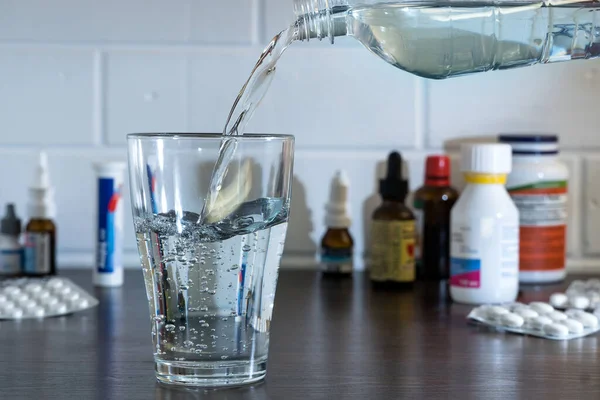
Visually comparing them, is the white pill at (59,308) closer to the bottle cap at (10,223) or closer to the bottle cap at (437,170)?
the bottle cap at (10,223)

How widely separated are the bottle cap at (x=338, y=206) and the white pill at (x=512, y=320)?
322mm

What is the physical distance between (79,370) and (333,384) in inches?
7.6

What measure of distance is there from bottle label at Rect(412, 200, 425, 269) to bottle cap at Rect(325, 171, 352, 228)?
9cm

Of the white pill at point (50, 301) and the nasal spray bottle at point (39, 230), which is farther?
the nasal spray bottle at point (39, 230)

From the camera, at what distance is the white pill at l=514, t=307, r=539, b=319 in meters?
0.82

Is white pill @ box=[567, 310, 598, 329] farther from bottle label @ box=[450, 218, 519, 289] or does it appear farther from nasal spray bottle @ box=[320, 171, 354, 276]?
nasal spray bottle @ box=[320, 171, 354, 276]

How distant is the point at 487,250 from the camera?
92cm

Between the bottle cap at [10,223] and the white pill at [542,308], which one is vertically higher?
the bottle cap at [10,223]

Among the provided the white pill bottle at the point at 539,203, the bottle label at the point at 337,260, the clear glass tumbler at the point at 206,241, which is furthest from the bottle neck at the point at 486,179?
the clear glass tumbler at the point at 206,241

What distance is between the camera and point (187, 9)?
115 centimetres

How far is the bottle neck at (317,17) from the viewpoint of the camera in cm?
72

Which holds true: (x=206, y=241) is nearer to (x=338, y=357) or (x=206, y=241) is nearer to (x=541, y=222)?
(x=338, y=357)

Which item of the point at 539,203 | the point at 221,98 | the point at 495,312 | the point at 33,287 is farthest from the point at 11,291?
the point at 539,203

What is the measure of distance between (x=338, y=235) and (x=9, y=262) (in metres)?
0.41
